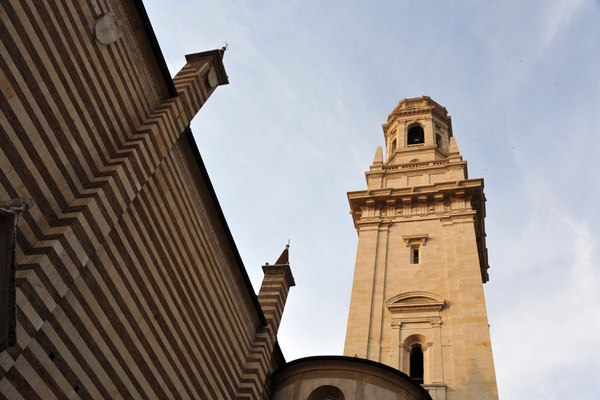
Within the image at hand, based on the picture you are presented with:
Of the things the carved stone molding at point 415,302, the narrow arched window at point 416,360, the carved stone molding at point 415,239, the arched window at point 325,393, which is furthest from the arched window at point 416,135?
the arched window at point 325,393

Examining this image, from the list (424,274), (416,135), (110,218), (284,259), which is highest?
(416,135)

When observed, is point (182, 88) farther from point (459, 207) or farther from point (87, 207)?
point (459, 207)

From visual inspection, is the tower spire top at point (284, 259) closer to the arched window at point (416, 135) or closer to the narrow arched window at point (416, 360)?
the narrow arched window at point (416, 360)

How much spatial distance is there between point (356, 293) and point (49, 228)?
20.4 meters

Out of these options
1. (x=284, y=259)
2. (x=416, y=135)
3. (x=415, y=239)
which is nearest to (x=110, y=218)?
(x=284, y=259)

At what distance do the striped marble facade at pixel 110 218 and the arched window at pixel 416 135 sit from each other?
26806mm

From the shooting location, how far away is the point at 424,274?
2839cm

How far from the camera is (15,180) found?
32.2ft

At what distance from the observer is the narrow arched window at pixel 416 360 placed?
25.0 m

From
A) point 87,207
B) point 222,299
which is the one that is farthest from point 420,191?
point 87,207

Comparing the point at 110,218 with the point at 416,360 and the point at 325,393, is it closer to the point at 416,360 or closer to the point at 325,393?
the point at 325,393

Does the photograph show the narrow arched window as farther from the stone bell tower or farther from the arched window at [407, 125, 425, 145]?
the arched window at [407, 125, 425, 145]

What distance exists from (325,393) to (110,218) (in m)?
10.9

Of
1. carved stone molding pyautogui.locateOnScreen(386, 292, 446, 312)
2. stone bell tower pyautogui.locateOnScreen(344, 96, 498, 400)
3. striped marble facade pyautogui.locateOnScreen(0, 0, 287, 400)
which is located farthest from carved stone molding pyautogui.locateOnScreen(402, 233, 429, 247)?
striped marble facade pyautogui.locateOnScreen(0, 0, 287, 400)
